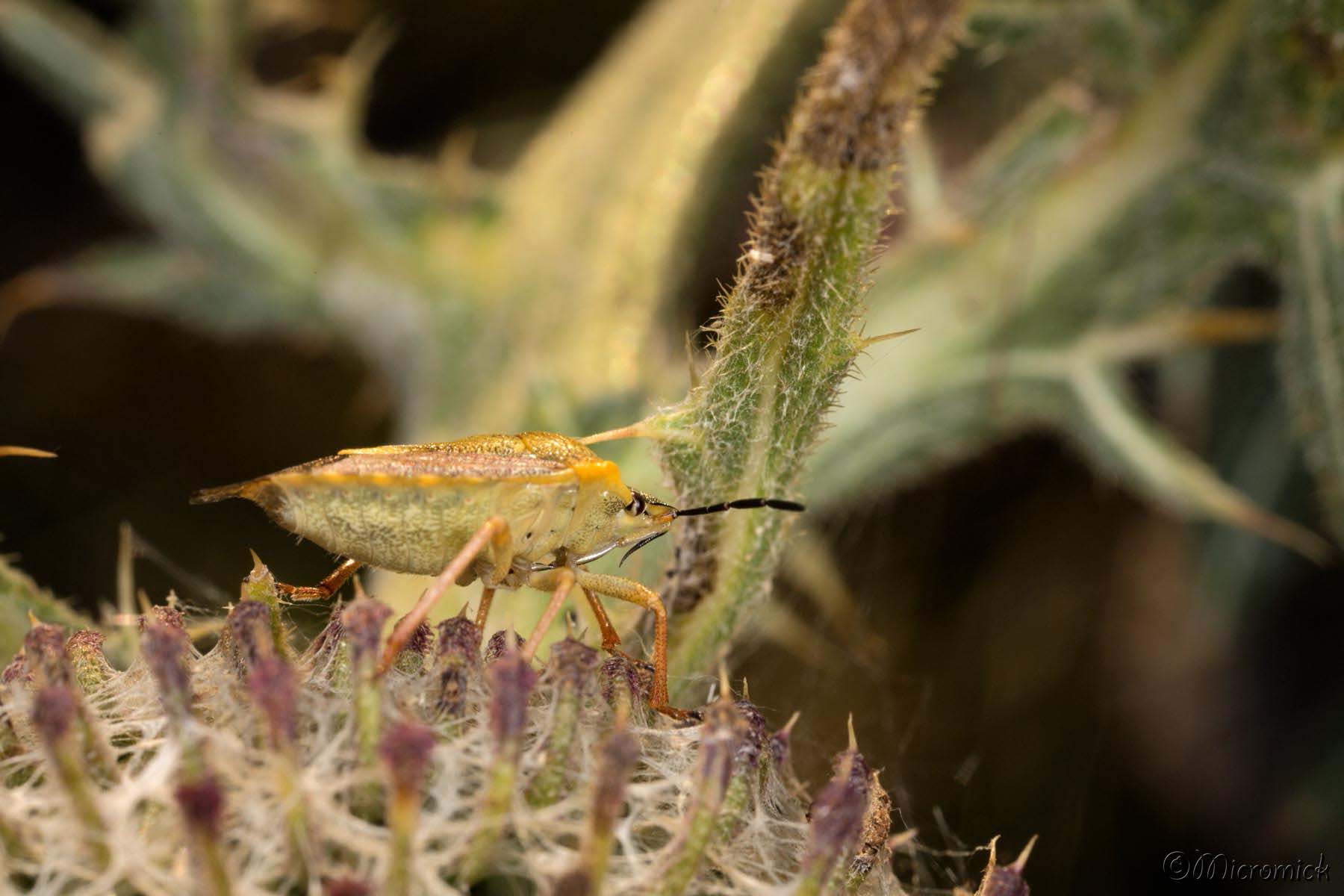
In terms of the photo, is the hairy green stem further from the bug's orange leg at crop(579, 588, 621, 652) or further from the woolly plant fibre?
the woolly plant fibre

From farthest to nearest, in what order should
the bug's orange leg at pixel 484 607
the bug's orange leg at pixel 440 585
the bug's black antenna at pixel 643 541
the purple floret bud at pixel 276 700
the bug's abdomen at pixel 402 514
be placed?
the bug's black antenna at pixel 643 541 < the bug's orange leg at pixel 484 607 < the bug's abdomen at pixel 402 514 < the bug's orange leg at pixel 440 585 < the purple floret bud at pixel 276 700

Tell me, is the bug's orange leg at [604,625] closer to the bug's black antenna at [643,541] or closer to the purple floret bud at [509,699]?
the bug's black antenna at [643,541]

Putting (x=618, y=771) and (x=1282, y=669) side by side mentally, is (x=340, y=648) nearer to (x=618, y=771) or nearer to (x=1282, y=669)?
(x=618, y=771)

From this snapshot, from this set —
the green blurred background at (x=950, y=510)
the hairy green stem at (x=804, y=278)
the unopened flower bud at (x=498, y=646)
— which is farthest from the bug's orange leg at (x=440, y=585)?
the green blurred background at (x=950, y=510)

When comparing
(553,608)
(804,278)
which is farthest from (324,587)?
(804,278)

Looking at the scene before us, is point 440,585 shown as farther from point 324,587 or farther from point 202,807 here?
point 202,807

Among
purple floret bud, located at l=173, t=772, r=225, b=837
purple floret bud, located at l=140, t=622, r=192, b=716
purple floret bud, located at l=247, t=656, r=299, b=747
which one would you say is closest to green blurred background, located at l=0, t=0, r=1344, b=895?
purple floret bud, located at l=140, t=622, r=192, b=716

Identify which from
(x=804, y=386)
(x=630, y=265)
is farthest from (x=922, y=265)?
(x=804, y=386)
